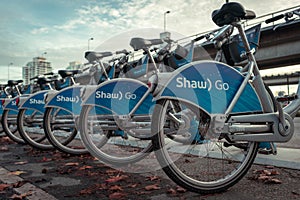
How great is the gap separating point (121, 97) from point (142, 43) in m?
0.65

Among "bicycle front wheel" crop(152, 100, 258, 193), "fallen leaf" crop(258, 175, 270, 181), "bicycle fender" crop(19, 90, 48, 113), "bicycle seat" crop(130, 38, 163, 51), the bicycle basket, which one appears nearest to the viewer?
"bicycle front wheel" crop(152, 100, 258, 193)

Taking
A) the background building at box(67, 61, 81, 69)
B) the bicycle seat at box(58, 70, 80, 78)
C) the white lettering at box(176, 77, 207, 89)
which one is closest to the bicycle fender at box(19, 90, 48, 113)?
the bicycle seat at box(58, 70, 80, 78)

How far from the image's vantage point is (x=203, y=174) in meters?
2.80

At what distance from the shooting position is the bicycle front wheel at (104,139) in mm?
3398

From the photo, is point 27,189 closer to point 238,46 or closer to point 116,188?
point 116,188

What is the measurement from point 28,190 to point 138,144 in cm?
172

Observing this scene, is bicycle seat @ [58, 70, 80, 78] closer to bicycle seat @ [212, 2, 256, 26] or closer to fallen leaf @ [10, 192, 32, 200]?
fallen leaf @ [10, 192, 32, 200]

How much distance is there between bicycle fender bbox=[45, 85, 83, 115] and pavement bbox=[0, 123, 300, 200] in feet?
2.33

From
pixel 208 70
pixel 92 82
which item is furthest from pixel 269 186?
pixel 92 82

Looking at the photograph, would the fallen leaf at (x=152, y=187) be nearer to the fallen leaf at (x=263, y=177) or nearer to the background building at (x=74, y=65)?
the fallen leaf at (x=263, y=177)

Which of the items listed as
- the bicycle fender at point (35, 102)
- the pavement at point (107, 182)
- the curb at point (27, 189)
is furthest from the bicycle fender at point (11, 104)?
the curb at point (27, 189)

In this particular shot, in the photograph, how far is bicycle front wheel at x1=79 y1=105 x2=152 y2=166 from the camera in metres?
3.40

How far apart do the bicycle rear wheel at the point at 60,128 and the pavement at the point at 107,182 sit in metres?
0.40

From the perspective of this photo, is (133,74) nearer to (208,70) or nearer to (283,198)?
(208,70)
